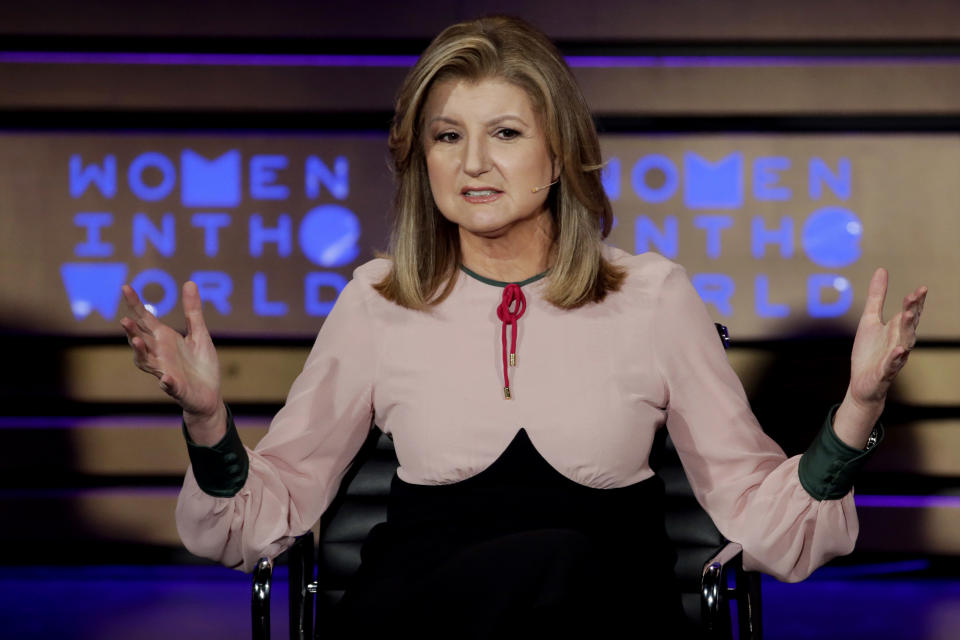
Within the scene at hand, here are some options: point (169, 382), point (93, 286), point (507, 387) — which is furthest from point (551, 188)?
point (93, 286)

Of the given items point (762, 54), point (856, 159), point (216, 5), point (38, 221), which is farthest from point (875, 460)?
point (38, 221)

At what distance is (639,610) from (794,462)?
0.36 metres

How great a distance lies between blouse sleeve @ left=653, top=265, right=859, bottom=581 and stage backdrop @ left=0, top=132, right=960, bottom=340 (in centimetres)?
205

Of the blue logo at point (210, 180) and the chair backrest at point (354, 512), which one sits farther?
the blue logo at point (210, 180)

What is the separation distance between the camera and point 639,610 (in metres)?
1.50

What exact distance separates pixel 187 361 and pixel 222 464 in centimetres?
18

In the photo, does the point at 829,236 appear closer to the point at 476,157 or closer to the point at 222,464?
the point at 476,157

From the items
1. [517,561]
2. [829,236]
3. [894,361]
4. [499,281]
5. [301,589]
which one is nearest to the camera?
[517,561]

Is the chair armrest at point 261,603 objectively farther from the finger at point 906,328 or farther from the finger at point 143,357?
the finger at point 906,328

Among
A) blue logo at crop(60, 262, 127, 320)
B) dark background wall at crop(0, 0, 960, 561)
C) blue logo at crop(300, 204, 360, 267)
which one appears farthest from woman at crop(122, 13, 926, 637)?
blue logo at crop(60, 262, 127, 320)

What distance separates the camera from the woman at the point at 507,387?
162cm

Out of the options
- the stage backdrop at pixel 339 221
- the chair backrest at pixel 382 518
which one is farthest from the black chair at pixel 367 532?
the stage backdrop at pixel 339 221

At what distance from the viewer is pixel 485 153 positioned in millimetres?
1771

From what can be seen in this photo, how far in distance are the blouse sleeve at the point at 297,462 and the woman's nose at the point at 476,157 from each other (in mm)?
325
